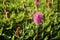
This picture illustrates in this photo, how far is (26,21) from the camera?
170 cm

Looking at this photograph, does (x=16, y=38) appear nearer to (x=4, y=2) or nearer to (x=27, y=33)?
(x=27, y=33)

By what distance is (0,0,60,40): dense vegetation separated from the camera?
1546 mm

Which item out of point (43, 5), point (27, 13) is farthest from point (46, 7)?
point (27, 13)

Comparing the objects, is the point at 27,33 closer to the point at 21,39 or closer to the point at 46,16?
the point at 21,39

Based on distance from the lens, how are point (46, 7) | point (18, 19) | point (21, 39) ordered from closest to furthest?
point (21, 39) < point (18, 19) < point (46, 7)

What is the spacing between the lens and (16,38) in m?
1.52

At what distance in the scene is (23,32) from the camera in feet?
5.13

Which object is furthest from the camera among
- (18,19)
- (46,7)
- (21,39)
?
(46,7)

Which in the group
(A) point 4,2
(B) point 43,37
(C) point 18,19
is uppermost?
(A) point 4,2

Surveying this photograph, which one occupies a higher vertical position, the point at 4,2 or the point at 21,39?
the point at 4,2

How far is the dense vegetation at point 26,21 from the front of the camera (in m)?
1.55

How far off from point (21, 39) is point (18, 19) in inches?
10.7

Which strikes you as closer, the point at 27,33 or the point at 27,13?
the point at 27,33

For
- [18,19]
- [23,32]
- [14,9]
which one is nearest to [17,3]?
[14,9]
